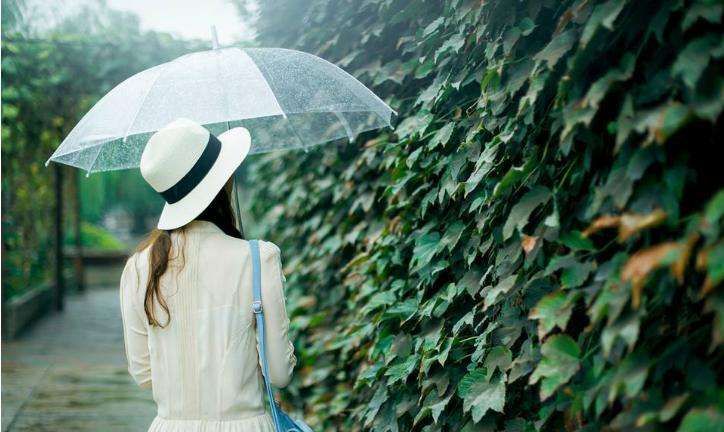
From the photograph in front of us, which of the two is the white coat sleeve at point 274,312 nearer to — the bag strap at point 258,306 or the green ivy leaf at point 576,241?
the bag strap at point 258,306

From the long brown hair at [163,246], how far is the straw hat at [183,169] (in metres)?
0.05

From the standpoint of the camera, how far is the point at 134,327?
263cm

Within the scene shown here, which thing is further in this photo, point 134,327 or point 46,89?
point 46,89

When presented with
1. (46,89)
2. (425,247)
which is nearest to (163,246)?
(425,247)

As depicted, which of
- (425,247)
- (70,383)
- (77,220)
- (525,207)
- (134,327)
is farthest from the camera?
(77,220)

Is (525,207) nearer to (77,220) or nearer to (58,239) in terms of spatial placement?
(58,239)

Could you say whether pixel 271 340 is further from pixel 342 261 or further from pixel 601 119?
pixel 342 261

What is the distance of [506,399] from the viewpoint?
2.58m

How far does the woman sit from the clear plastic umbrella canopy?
0.58m

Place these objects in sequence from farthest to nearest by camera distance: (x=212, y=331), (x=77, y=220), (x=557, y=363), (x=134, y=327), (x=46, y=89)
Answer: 1. (x=77, y=220)
2. (x=46, y=89)
3. (x=134, y=327)
4. (x=212, y=331)
5. (x=557, y=363)

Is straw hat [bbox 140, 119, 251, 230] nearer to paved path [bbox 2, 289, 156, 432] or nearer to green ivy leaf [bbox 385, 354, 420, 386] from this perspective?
green ivy leaf [bbox 385, 354, 420, 386]

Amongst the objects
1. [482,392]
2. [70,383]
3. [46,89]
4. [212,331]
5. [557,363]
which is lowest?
[70,383]

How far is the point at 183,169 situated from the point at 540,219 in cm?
Result: 107

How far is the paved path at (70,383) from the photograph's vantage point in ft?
19.7
